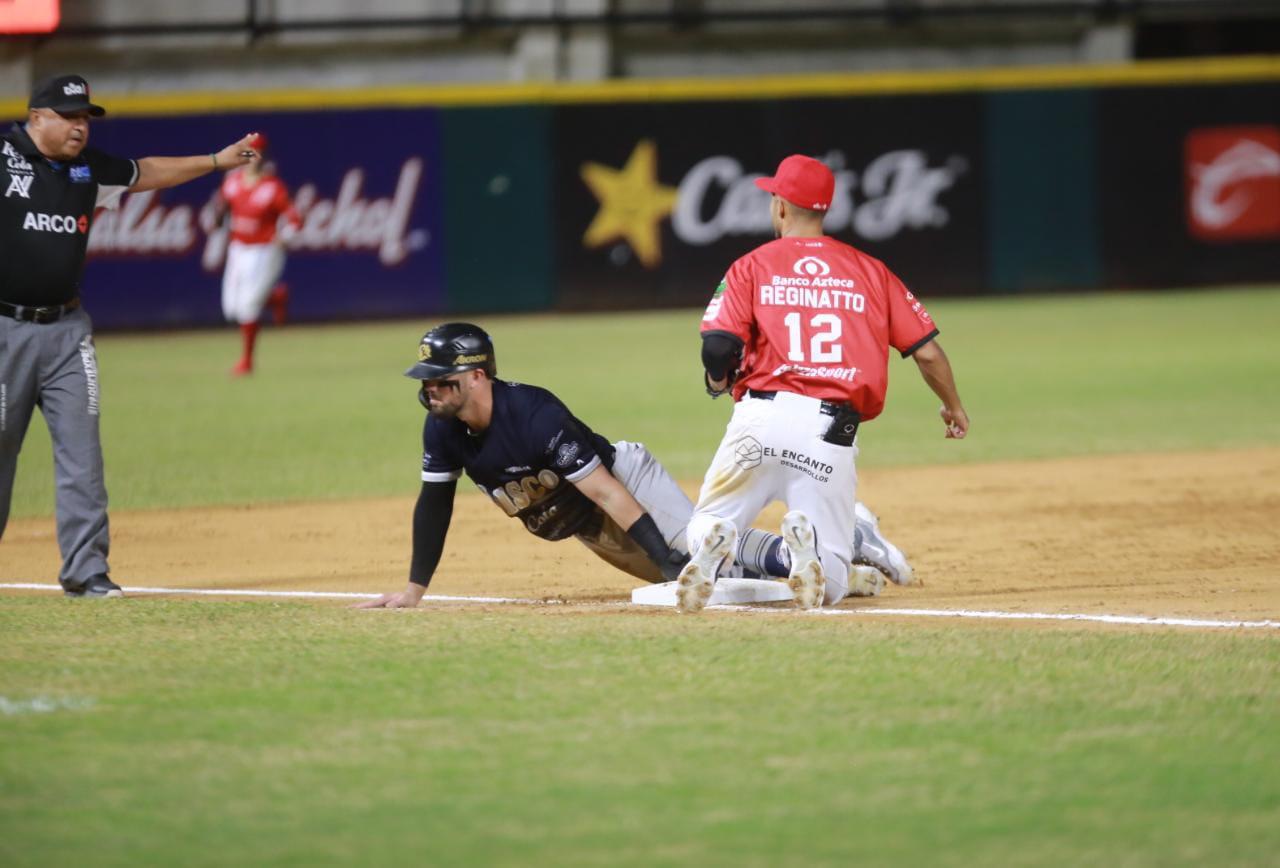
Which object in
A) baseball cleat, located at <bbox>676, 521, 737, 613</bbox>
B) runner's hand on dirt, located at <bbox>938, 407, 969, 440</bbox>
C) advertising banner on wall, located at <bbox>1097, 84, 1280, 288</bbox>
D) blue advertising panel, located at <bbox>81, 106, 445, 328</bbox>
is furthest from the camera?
advertising banner on wall, located at <bbox>1097, 84, 1280, 288</bbox>

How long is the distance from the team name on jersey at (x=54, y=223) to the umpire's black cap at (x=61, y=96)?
0.39 m

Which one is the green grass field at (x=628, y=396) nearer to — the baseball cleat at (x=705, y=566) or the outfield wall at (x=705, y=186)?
the outfield wall at (x=705, y=186)

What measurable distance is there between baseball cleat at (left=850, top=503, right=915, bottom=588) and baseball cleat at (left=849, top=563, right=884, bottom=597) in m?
0.10

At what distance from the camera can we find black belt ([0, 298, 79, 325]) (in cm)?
673

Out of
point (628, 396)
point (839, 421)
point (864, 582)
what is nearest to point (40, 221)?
point (839, 421)

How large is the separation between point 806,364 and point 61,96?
2952mm

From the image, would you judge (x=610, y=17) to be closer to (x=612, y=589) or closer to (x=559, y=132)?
(x=559, y=132)

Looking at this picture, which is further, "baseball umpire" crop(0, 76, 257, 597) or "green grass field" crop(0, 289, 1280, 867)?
"baseball umpire" crop(0, 76, 257, 597)

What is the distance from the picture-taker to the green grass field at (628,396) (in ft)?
38.0

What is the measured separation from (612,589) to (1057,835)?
3.76 metres

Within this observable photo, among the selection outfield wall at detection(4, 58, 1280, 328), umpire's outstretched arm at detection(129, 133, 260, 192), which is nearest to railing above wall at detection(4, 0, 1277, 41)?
outfield wall at detection(4, 58, 1280, 328)

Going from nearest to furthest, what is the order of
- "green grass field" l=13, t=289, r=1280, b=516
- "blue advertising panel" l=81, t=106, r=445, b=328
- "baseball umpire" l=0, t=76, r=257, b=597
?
"baseball umpire" l=0, t=76, r=257, b=597
"green grass field" l=13, t=289, r=1280, b=516
"blue advertising panel" l=81, t=106, r=445, b=328

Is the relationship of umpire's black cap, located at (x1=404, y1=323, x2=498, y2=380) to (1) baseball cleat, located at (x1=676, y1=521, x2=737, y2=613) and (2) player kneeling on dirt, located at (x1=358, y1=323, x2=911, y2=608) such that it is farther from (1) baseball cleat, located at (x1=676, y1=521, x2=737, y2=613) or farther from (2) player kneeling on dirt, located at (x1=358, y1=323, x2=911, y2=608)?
(1) baseball cleat, located at (x1=676, y1=521, x2=737, y2=613)

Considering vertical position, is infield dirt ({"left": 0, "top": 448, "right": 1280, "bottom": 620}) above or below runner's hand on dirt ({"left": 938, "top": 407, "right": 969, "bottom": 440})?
below
